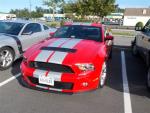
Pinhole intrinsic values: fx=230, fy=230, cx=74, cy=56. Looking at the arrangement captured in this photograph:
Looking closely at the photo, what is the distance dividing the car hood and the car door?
2152mm

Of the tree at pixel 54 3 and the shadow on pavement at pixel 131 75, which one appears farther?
the tree at pixel 54 3

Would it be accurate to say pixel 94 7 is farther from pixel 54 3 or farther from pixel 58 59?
pixel 58 59

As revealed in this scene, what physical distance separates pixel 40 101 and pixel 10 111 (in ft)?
2.15

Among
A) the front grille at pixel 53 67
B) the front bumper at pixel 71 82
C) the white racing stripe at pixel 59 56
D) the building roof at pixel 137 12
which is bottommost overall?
the front bumper at pixel 71 82

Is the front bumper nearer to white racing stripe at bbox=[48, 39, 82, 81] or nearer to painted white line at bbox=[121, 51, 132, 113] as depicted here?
white racing stripe at bbox=[48, 39, 82, 81]

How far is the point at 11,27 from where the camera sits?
7.64 m

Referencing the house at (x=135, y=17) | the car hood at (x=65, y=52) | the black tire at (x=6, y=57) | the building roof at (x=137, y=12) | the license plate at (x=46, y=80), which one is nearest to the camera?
the license plate at (x=46, y=80)

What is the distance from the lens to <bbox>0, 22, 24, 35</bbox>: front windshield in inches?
295

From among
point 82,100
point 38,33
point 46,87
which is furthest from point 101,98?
point 38,33

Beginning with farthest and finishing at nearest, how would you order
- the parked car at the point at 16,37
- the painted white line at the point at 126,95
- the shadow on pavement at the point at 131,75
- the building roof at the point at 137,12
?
the building roof at the point at 137,12 < the parked car at the point at 16,37 < the shadow on pavement at the point at 131,75 < the painted white line at the point at 126,95

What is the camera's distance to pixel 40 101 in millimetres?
4508

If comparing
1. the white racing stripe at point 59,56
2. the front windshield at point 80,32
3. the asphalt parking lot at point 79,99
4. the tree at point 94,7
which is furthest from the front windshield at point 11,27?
the tree at point 94,7

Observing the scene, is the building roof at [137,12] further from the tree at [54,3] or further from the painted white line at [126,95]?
the painted white line at [126,95]

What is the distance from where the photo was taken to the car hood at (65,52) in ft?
15.1
